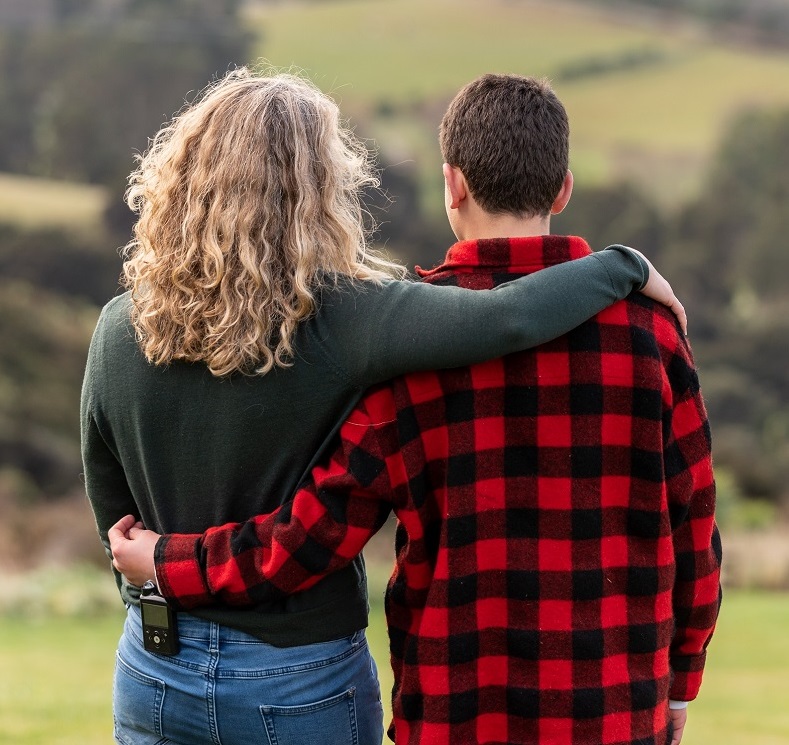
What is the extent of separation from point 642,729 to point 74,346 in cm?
881

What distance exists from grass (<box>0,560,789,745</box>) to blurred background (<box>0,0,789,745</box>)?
1.65 metres

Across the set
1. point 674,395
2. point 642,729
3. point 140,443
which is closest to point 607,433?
point 674,395

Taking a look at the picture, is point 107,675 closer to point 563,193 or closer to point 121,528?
point 121,528

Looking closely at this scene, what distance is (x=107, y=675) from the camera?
526 centimetres

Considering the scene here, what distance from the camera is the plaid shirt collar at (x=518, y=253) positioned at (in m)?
1.52

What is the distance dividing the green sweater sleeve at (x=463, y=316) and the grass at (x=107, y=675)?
3.20 metres

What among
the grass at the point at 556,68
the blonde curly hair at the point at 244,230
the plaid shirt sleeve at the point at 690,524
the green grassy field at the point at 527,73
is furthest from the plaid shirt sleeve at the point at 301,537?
the grass at the point at 556,68

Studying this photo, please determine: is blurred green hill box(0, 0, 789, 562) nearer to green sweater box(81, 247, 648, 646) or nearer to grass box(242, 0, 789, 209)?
grass box(242, 0, 789, 209)

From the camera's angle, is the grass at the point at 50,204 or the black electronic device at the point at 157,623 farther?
the grass at the point at 50,204

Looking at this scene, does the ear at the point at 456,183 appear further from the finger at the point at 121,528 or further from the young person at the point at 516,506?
the finger at the point at 121,528

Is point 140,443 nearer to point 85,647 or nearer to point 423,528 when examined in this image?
point 423,528

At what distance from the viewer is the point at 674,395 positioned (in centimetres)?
154

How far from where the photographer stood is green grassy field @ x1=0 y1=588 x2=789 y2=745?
172 inches

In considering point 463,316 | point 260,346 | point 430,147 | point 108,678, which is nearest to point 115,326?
point 260,346
